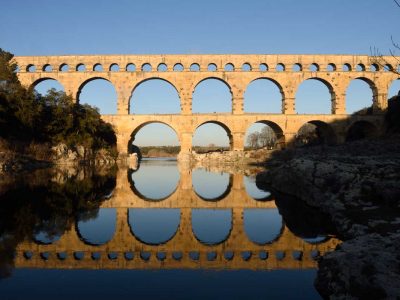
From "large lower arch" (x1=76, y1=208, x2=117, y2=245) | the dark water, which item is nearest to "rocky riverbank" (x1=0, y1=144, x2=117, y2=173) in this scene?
the dark water

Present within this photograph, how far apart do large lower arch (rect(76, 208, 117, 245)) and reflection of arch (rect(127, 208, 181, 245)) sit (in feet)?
1.44

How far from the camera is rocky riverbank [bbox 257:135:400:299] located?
362 centimetres

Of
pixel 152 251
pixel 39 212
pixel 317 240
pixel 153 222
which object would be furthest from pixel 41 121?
pixel 317 240

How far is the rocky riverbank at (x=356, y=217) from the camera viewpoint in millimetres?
3615

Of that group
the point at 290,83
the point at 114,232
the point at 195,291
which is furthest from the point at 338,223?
the point at 290,83

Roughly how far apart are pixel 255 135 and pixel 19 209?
9601 centimetres

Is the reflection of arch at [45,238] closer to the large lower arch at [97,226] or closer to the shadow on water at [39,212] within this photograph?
the shadow on water at [39,212]

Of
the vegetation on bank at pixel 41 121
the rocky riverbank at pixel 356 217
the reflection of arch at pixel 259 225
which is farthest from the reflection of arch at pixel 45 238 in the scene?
the vegetation on bank at pixel 41 121

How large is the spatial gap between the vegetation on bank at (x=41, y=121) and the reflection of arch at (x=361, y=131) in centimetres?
2766

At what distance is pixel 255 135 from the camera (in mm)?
102375

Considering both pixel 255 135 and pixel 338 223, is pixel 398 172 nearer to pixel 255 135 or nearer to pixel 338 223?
pixel 338 223

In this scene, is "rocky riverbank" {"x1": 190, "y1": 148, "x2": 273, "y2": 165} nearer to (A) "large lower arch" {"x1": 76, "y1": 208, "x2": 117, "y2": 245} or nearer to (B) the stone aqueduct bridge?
(B) the stone aqueduct bridge

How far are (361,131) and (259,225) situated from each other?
38.4 metres

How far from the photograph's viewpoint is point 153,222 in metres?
8.27
